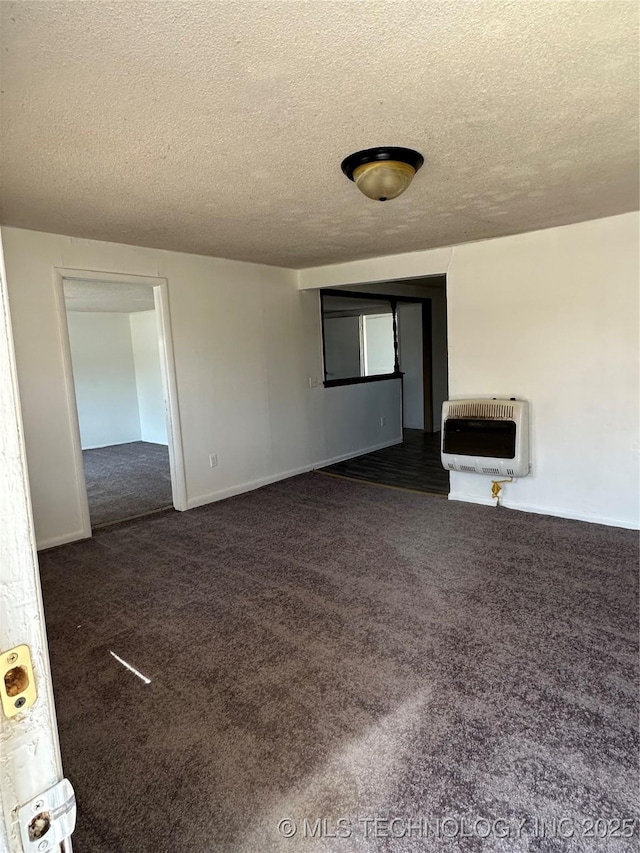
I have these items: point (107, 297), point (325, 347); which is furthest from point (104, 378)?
point (325, 347)

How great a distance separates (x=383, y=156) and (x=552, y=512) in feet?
10.1

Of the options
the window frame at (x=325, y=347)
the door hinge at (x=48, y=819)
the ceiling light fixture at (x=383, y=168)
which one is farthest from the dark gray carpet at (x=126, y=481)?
the door hinge at (x=48, y=819)

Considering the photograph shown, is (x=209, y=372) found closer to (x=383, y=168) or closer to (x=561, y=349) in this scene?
(x=383, y=168)

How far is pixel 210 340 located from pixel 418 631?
127 inches

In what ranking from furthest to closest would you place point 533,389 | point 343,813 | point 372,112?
point 533,389 → point 372,112 → point 343,813

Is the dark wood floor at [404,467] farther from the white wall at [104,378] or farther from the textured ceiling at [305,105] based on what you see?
the white wall at [104,378]

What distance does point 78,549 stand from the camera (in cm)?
370

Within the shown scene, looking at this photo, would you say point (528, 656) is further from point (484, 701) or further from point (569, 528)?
point (569, 528)

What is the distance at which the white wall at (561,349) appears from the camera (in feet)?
11.7

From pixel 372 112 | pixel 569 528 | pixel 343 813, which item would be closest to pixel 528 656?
pixel 343 813

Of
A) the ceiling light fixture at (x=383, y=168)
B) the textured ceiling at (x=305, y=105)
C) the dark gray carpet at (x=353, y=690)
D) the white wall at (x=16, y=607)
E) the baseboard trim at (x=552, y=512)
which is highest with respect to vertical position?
the textured ceiling at (x=305, y=105)

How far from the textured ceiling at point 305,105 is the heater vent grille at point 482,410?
153 cm

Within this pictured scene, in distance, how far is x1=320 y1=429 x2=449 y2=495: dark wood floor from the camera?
5148mm

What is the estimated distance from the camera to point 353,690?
2057mm
